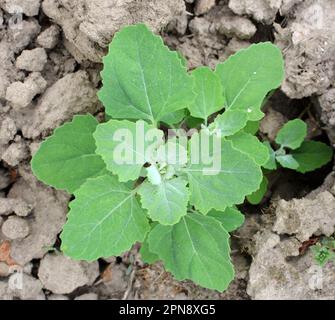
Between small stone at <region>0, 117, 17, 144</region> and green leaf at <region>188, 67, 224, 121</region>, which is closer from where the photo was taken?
green leaf at <region>188, 67, 224, 121</region>

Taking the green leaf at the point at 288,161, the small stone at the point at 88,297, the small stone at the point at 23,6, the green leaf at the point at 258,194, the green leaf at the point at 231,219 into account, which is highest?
the small stone at the point at 23,6

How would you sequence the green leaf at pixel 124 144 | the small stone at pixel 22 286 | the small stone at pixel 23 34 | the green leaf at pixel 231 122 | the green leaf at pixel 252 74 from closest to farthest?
the green leaf at pixel 124 144 < the green leaf at pixel 231 122 < the green leaf at pixel 252 74 < the small stone at pixel 23 34 < the small stone at pixel 22 286

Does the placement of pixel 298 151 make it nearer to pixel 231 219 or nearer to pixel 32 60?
pixel 231 219

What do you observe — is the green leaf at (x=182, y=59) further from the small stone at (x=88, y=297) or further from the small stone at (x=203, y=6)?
the small stone at (x=88, y=297)

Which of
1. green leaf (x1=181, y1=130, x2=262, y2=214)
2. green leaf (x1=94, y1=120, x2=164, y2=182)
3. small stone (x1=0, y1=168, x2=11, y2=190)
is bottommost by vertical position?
small stone (x1=0, y1=168, x2=11, y2=190)

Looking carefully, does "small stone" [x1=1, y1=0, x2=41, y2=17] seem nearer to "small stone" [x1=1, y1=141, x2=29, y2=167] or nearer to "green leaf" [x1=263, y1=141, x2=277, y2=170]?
"small stone" [x1=1, y1=141, x2=29, y2=167]

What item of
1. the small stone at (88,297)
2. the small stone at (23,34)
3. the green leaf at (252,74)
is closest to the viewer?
the green leaf at (252,74)

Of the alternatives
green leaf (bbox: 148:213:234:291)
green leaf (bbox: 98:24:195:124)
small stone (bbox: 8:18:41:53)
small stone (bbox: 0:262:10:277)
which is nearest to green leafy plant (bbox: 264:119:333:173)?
green leaf (bbox: 148:213:234:291)

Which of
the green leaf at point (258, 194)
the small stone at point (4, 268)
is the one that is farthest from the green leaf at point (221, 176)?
the small stone at point (4, 268)
